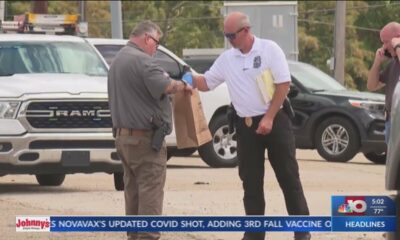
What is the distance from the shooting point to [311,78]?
18484mm

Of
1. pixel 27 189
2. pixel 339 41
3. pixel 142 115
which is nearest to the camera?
pixel 142 115

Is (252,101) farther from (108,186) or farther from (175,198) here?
(108,186)

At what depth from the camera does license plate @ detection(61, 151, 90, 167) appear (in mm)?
11578

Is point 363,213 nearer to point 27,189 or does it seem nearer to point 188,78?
point 188,78

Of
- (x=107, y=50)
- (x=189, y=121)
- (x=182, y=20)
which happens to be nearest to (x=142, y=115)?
(x=189, y=121)

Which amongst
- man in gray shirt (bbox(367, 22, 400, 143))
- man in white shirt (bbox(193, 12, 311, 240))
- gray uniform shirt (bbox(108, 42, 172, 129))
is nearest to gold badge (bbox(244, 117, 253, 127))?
man in white shirt (bbox(193, 12, 311, 240))

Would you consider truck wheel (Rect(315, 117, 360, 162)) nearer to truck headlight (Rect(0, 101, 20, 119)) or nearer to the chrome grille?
the chrome grille

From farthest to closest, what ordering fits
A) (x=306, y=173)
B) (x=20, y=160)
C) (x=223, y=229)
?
(x=306, y=173) → (x=20, y=160) → (x=223, y=229)

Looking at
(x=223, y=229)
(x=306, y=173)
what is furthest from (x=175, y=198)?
(x=223, y=229)

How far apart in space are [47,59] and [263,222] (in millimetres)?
7082

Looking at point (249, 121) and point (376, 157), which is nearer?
point (249, 121)

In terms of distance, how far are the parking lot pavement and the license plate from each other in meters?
0.36

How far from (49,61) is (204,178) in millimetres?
2824

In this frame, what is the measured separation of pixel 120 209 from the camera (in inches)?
414
